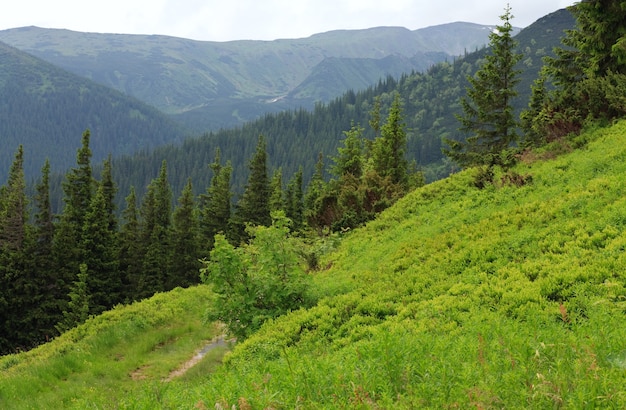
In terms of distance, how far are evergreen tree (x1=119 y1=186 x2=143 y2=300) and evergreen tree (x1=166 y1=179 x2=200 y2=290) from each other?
3335mm

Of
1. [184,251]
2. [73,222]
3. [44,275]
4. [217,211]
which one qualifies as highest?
[73,222]

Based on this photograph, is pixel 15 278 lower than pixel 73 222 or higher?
lower

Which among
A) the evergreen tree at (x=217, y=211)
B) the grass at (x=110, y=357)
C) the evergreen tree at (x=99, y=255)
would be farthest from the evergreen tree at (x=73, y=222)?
the grass at (x=110, y=357)

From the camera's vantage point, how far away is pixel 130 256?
1770 inches

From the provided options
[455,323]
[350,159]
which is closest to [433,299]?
[455,323]

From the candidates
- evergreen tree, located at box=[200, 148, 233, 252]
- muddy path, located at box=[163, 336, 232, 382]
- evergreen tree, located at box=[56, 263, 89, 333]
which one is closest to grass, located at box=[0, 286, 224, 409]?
muddy path, located at box=[163, 336, 232, 382]

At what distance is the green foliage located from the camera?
447 inches

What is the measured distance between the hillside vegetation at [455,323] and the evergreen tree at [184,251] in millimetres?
27904

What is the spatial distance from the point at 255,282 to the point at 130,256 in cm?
3788

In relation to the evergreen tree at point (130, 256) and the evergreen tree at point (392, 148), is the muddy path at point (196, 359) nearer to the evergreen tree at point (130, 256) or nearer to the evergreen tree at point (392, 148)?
the evergreen tree at point (392, 148)

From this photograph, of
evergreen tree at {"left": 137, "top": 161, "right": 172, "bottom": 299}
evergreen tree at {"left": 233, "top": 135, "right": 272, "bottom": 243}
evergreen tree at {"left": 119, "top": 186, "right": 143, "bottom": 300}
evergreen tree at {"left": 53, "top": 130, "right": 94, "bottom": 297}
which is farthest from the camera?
evergreen tree at {"left": 233, "top": 135, "right": 272, "bottom": 243}

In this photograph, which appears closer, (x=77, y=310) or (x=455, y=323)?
(x=455, y=323)

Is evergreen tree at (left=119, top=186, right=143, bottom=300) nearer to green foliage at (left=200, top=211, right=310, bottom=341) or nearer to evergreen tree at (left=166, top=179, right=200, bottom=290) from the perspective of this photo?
evergreen tree at (left=166, top=179, right=200, bottom=290)

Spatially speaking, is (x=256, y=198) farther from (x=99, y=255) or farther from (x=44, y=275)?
(x=44, y=275)
